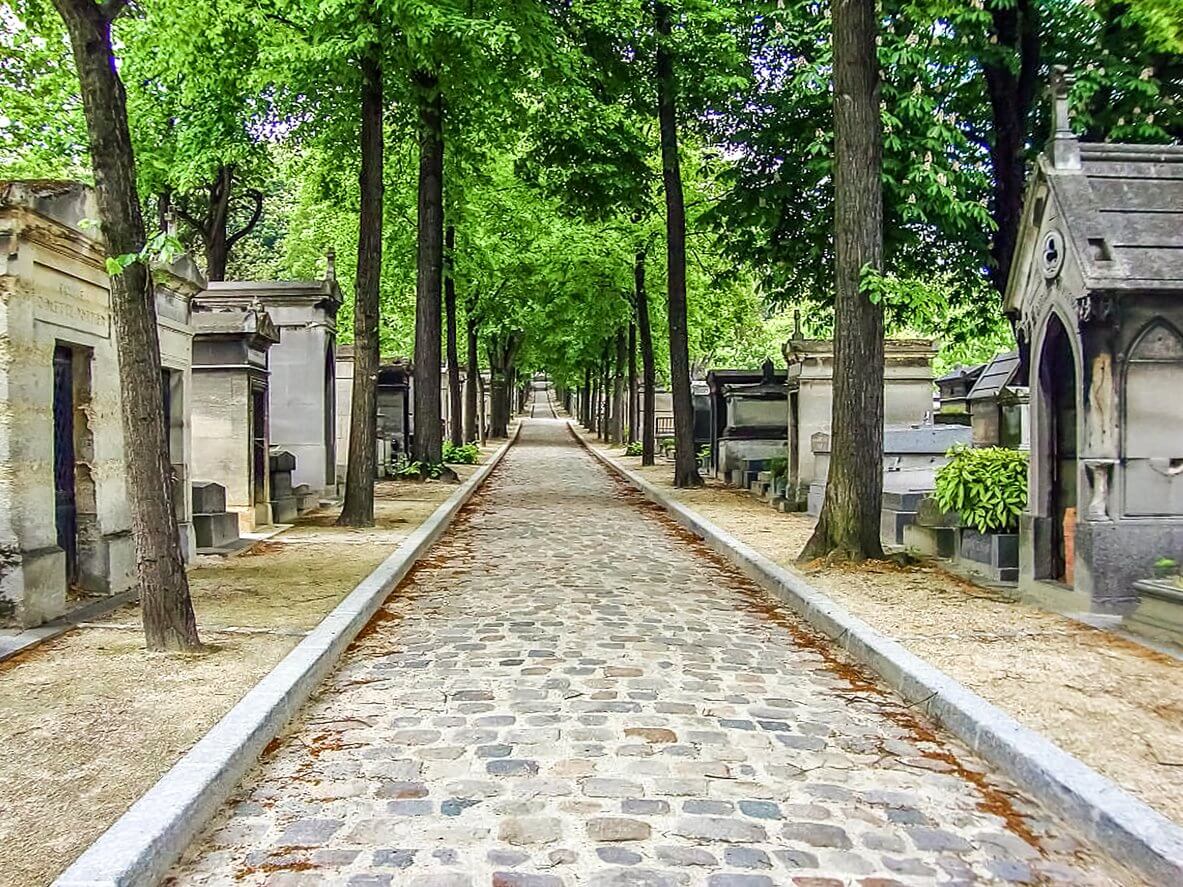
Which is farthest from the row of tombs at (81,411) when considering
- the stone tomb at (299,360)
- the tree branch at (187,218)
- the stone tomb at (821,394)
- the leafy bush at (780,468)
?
the tree branch at (187,218)

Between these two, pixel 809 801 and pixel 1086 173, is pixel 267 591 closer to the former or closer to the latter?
pixel 809 801

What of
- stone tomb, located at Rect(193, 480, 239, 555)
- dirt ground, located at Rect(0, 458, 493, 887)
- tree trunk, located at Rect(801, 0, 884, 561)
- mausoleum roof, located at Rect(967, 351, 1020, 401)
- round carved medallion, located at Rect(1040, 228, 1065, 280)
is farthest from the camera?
mausoleum roof, located at Rect(967, 351, 1020, 401)

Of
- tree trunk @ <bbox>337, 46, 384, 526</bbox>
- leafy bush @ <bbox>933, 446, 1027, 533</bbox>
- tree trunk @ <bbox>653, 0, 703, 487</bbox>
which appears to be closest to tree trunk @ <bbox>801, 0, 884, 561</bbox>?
leafy bush @ <bbox>933, 446, 1027, 533</bbox>

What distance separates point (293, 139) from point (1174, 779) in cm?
1738

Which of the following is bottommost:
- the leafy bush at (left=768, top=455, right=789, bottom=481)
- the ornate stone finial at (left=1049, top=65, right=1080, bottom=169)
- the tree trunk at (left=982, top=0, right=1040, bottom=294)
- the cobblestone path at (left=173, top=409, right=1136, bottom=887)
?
the cobblestone path at (left=173, top=409, right=1136, bottom=887)

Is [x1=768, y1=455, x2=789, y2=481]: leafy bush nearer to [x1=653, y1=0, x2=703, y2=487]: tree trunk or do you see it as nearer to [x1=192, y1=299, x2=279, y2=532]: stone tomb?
[x1=653, y1=0, x2=703, y2=487]: tree trunk

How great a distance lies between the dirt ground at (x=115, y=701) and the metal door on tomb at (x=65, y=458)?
26.7 inches

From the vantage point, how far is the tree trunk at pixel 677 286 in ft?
65.0

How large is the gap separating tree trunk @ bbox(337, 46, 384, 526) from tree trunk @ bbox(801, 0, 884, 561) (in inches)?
250

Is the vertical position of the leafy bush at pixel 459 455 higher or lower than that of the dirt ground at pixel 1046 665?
higher

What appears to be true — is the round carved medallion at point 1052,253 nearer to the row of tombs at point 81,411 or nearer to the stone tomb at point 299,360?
the row of tombs at point 81,411

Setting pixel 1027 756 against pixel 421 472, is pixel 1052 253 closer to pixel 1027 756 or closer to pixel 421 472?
pixel 1027 756

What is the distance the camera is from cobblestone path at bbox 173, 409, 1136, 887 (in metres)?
3.60

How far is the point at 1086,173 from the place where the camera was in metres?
8.23
